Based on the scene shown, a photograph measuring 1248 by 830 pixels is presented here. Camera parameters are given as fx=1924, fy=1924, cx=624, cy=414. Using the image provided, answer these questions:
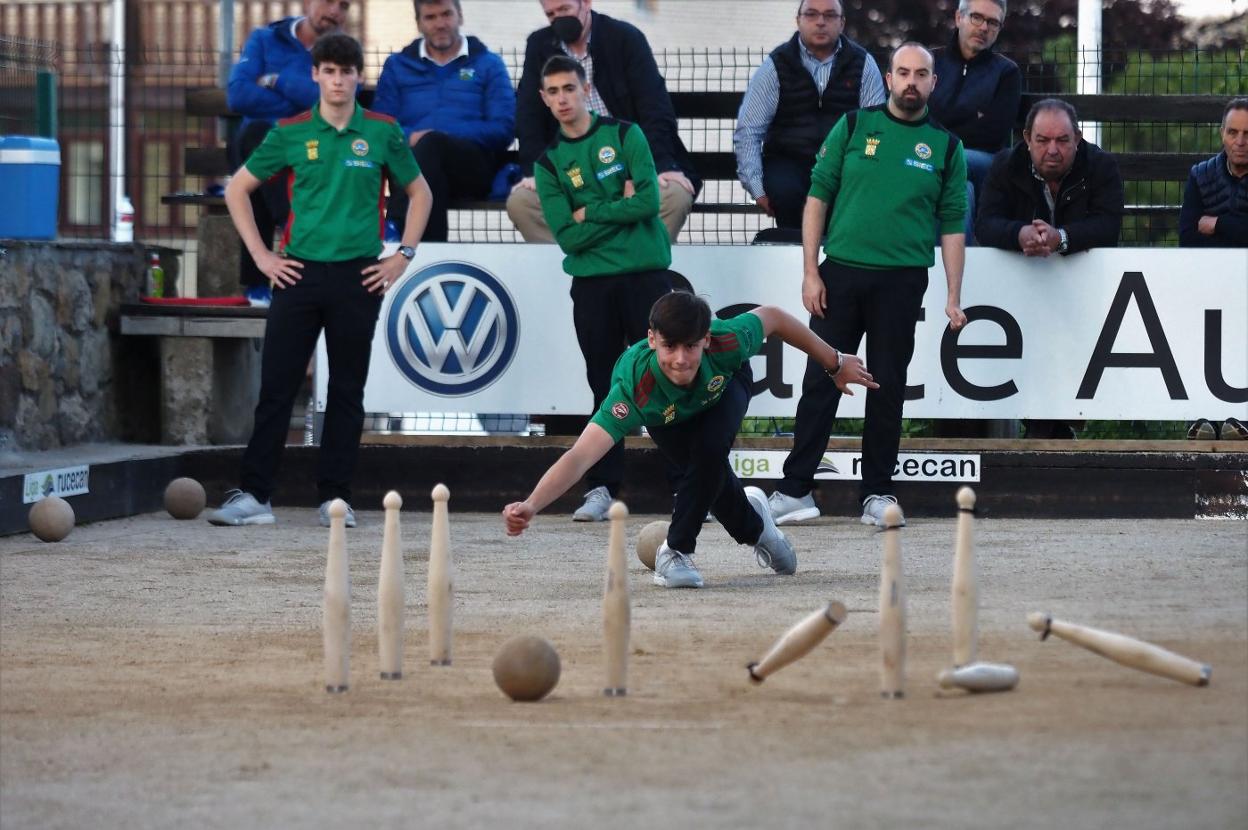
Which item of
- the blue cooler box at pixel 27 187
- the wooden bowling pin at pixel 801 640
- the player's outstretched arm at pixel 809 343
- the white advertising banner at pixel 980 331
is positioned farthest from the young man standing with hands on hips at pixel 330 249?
the wooden bowling pin at pixel 801 640

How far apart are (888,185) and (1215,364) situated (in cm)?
262

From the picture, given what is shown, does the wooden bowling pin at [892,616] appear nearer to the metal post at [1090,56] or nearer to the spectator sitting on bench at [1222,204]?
the spectator sitting on bench at [1222,204]

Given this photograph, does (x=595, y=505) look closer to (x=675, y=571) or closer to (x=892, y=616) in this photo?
(x=675, y=571)

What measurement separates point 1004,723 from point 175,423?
868cm

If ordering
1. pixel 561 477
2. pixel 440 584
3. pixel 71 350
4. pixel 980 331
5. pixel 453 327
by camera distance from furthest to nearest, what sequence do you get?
pixel 71 350
pixel 453 327
pixel 980 331
pixel 561 477
pixel 440 584

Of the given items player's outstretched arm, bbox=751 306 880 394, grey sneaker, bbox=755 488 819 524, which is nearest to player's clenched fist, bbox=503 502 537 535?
player's outstretched arm, bbox=751 306 880 394

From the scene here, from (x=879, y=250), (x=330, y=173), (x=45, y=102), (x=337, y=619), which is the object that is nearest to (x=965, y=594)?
(x=337, y=619)

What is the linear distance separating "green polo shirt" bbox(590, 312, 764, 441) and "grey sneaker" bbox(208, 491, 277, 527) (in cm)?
364

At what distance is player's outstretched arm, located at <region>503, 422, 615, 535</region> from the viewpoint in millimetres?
7113

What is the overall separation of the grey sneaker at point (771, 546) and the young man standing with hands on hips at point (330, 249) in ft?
9.72

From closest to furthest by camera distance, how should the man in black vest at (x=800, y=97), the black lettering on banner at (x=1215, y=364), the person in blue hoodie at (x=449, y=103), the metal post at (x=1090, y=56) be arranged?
1. the black lettering on banner at (x=1215, y=364)
2. the man in black vest at (x=800, y=97)
3. the person in blue hoodie at (x=449, y=103)
4. the metal post at (x=1090, y=56)

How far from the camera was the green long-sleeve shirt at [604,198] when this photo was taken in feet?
34.8

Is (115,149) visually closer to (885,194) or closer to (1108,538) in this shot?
(885,194)

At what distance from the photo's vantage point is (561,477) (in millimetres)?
7441
